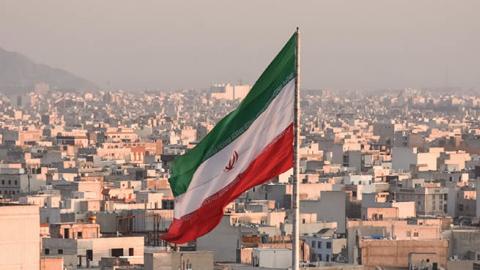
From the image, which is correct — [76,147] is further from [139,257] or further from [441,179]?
[139,257]

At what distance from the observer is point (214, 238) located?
4653 centimetres

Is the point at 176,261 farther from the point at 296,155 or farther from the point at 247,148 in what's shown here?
the point at 296,155

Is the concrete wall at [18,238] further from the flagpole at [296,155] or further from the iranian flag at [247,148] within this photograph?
the flagpole at [296,155]

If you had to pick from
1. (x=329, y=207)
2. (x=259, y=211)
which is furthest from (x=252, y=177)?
(x=329, y=207)

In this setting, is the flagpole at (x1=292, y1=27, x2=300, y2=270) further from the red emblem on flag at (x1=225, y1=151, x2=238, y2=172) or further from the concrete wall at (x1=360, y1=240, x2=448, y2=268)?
the concrete wall at (x1=360, y1=240, x2=448, y2=268)

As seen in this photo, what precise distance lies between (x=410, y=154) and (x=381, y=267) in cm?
5777

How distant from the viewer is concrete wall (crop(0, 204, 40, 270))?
73.7 ft

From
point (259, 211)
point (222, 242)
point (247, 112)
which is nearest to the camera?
point (247, 112)

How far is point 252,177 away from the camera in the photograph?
53.3 feet

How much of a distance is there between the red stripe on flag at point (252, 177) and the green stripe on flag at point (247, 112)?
245 mm

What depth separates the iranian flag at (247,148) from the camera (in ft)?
52.8

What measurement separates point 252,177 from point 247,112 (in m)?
0.46

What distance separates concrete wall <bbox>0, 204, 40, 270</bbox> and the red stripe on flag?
625cm

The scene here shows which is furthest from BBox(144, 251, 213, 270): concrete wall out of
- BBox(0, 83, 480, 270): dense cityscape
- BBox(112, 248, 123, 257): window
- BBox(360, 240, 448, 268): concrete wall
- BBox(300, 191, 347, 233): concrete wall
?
BBox(300, 191, 347, 233): concrete wall
